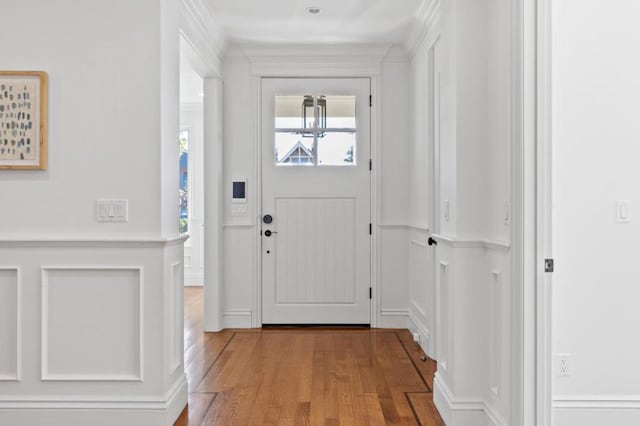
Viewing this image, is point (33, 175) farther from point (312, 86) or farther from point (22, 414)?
point (312, 86)

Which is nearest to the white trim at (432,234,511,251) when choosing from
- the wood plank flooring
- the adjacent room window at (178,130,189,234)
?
the wood plank flooring

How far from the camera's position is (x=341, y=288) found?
5027mm

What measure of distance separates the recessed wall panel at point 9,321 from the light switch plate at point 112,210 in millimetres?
527

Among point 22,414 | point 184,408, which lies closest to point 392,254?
point 184,408

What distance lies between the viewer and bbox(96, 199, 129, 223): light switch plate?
2.77m

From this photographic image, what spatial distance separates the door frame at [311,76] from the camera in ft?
16.3

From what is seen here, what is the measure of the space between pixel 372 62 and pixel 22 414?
3956 millimetres
